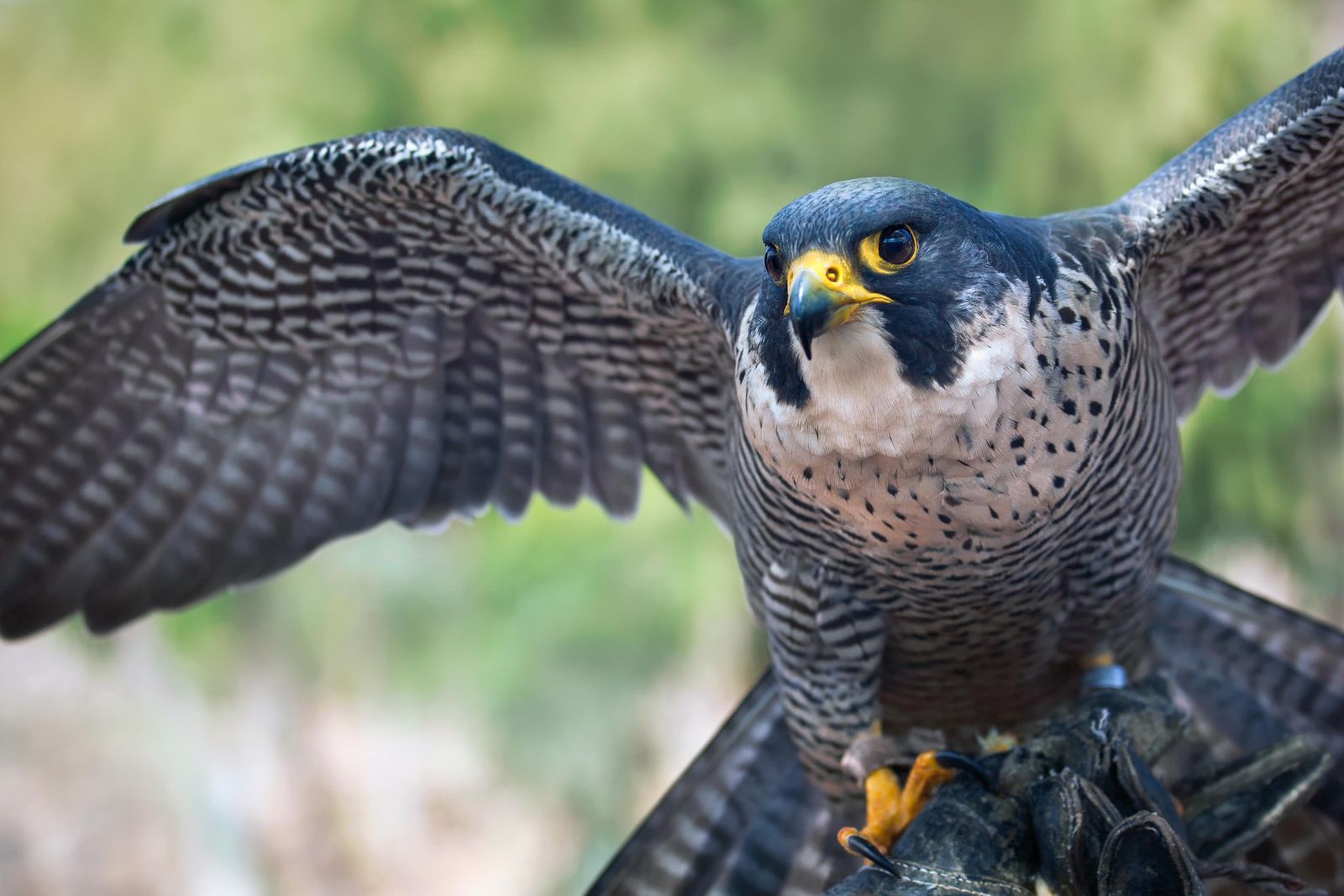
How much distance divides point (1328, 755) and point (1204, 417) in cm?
374

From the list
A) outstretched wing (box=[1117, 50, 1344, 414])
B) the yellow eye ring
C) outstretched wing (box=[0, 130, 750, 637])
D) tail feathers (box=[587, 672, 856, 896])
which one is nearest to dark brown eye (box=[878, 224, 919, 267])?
the yellow eye ring

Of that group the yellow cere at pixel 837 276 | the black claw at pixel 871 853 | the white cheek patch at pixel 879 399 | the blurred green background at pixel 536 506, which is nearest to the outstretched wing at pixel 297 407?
the white cheek patch at pixel 879 399

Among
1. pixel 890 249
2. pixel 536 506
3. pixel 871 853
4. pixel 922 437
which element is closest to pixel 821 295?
pixel 890 249

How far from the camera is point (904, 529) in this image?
74.2 inches

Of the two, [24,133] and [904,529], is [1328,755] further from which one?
[24,133]

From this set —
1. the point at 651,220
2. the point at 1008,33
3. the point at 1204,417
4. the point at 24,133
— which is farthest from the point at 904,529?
the point at 24,133

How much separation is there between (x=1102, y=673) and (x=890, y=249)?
1069 mm

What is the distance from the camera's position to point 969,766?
199 centimetres

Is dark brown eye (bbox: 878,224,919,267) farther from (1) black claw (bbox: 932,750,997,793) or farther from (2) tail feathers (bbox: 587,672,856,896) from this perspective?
(2) tail feathers (bbox: 587,672,856,896)

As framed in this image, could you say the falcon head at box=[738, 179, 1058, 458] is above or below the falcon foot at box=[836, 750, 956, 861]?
above

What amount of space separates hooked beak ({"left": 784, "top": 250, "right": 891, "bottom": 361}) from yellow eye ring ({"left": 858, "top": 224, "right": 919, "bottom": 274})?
0.04m

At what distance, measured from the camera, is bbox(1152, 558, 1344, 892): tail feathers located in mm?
2379

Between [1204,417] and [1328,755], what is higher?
[1204,417]

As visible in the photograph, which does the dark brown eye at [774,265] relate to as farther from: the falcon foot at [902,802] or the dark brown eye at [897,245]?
the falcon foot at [902,802]
